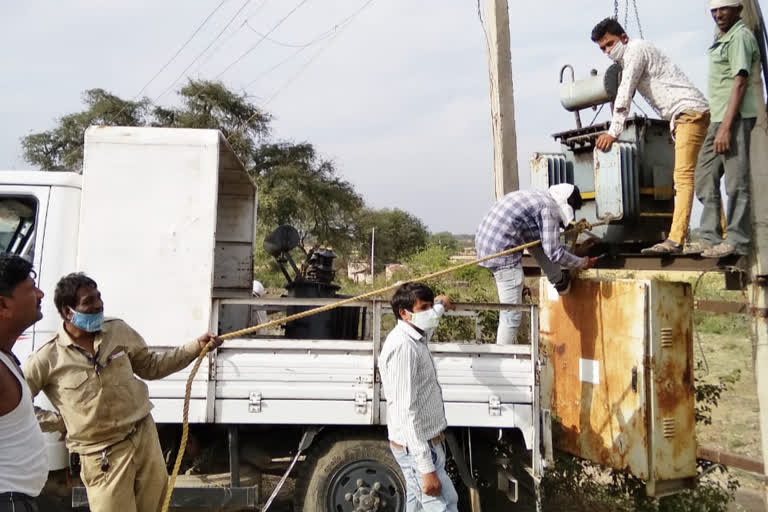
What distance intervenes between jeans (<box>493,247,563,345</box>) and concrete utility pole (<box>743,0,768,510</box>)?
115 cm

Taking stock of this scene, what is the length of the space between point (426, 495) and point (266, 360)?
1.24 m

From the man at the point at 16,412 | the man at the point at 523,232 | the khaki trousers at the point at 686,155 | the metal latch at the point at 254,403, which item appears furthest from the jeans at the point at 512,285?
the man at the point at 16,412

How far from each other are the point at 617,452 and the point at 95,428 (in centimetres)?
294

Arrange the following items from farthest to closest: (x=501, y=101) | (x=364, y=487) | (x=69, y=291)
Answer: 1. (x=501, y=101)
2. (x=364, y=487)
3. (x=69, y=291)

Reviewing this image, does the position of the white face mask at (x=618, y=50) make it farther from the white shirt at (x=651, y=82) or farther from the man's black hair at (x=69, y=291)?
the man's black hair at (x=69, y=291)

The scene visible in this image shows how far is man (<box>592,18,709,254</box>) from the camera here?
13.7ft

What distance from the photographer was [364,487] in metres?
3.78

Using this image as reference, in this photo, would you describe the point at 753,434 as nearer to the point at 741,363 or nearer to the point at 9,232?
the point at 741,363

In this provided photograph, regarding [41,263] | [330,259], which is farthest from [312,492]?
[41,263]

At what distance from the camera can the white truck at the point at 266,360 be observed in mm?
3664

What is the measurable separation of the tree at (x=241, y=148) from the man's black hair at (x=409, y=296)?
21350 millimetres

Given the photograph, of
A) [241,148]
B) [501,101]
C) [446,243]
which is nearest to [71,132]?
[241,148]

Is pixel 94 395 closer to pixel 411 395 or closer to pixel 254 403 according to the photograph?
pixel 254 403

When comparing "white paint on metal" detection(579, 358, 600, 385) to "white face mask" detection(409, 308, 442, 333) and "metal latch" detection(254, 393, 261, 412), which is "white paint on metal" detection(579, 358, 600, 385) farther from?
"metal latch" detection(254, 393, 261, 412)
